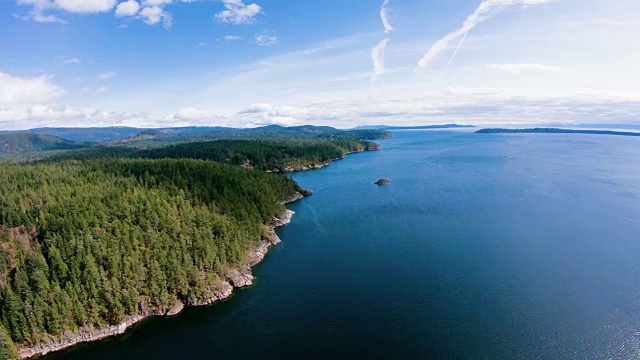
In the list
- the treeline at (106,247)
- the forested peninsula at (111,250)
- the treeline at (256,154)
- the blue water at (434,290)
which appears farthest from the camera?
the treeline at (256,154)

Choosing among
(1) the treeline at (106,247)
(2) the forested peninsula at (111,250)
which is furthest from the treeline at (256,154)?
(1) the treeline at (106,247)

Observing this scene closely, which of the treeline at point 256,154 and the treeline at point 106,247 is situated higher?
the treeline at point 256,154

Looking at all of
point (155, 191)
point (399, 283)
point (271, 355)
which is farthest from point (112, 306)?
point (399, 283)

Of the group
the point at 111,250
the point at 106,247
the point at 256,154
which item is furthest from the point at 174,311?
the point at 256,154

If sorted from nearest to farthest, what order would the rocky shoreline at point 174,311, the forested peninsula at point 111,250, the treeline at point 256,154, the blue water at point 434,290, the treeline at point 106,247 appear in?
the blue water at point 434,290
the rocky shoreline at point 174,311
the forested peninsula at point 111,250
the treeline at point 106,247
the treeline at point 256,154

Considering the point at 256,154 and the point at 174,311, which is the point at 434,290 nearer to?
the point at 174,311

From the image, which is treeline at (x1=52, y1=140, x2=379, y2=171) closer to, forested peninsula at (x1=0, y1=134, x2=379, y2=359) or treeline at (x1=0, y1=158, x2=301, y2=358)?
forested peninsula at (x1=0, y1=134, x2=379, y2=359)

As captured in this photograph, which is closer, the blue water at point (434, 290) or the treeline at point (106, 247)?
the blue water at point (434, 290)

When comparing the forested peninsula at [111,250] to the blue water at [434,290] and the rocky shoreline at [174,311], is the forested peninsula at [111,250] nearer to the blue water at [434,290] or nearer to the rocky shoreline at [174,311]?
the rocky shoreline at [174,311]

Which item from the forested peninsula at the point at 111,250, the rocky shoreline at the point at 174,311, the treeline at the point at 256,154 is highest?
the treeline at the point at 256,154
